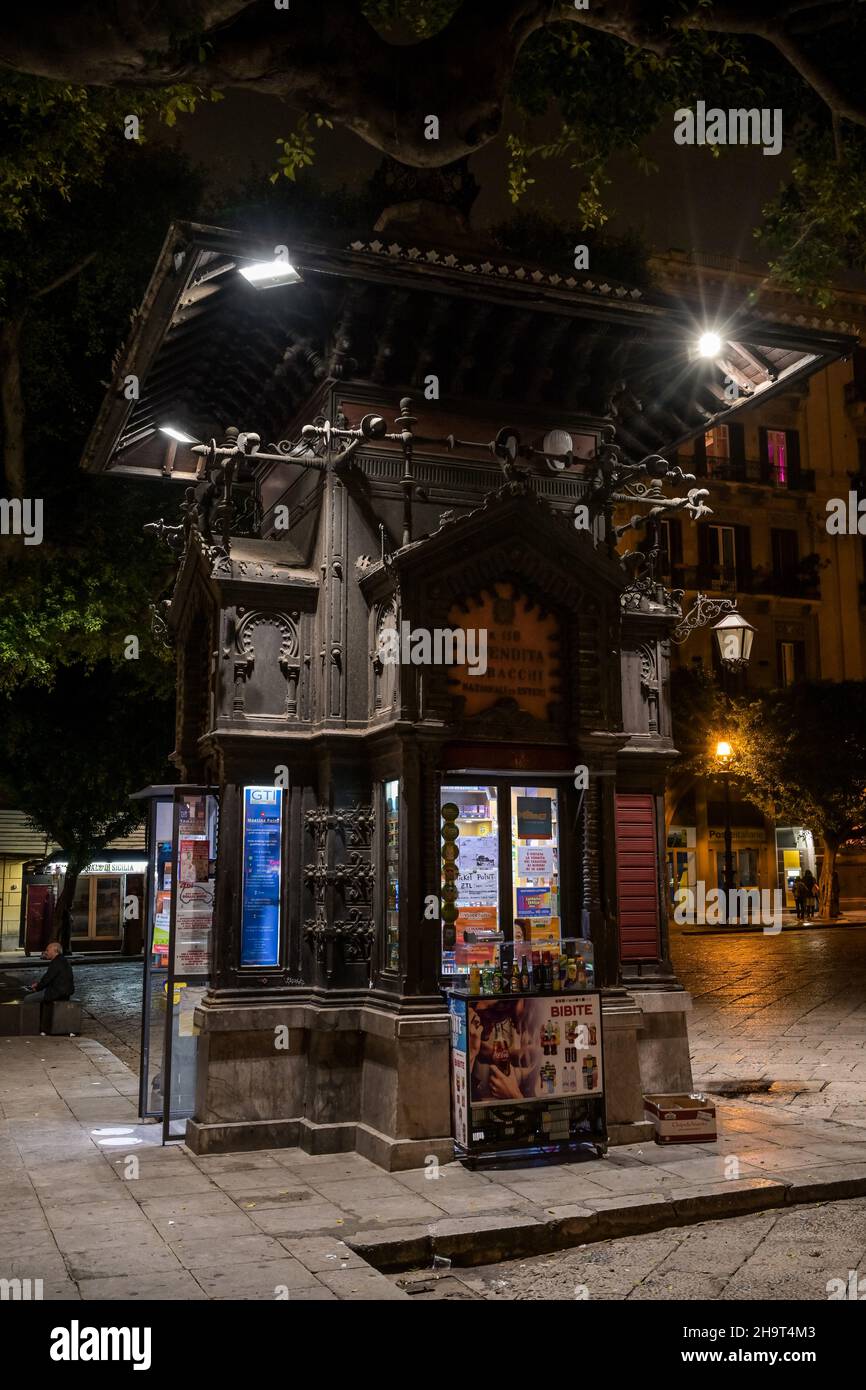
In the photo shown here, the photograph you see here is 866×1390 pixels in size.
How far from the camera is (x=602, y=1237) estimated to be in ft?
23.5

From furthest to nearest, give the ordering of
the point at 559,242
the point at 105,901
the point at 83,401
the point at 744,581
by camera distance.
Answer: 1. the point at 744,581
2. the point at 105,901
3. the point at 559,242
4. the point at 83,401

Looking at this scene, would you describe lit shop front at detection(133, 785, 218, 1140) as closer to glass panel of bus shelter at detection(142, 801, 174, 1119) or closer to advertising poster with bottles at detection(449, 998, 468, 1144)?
glass panel of bus shelter at detection(142, 801, 174, 1119)

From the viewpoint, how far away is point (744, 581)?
1699 inches

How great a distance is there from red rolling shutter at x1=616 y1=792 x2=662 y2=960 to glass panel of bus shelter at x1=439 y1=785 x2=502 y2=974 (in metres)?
1.27

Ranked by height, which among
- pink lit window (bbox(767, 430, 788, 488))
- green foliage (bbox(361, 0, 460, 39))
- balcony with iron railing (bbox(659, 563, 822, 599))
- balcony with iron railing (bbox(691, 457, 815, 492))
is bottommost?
green foliage (bbox(361, 0, 460, 39))

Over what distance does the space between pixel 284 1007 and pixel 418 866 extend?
5.63 feet

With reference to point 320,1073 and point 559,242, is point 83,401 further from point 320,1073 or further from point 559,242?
point 320,1073

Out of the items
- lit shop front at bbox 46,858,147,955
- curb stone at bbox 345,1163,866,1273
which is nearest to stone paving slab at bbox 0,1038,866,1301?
curb stone at bbox 345,1163,866,1273

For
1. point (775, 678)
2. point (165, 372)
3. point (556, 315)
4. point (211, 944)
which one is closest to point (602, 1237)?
point (211, 944)

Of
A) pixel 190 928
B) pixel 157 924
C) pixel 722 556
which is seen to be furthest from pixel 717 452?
pixel 190 928

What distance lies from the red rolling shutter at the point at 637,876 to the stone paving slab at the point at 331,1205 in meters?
1.72

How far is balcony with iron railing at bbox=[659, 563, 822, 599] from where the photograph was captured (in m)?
42.2

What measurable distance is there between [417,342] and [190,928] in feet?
18.6
